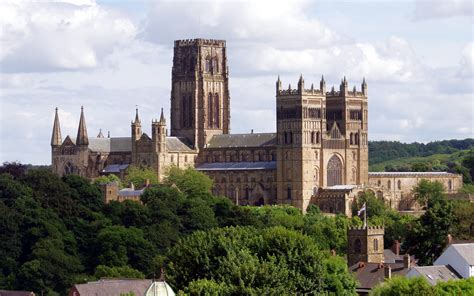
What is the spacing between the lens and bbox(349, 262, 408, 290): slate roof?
4584 inches

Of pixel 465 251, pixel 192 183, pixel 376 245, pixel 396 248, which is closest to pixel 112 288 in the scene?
pixel 465 251

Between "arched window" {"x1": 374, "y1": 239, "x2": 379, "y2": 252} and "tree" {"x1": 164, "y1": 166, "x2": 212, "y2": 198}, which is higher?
"tree" {"x1": 164, "y1": 166, "x2": 212, "y2": 198}

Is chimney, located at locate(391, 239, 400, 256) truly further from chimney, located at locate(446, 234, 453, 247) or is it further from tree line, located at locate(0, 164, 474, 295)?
chimney, located at locate(446, 234, 453, 247)

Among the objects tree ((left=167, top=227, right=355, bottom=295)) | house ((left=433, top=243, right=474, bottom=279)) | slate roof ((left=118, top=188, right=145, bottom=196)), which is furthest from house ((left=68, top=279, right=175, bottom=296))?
slate roof ((left=118, top=188, right=145, bottom=196))

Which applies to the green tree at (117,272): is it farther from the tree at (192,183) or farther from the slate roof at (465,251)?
the tree at (192,183)

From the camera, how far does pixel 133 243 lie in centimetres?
13812

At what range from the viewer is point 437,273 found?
4439 inches

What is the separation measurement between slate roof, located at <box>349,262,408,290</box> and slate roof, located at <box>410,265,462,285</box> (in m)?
2.54

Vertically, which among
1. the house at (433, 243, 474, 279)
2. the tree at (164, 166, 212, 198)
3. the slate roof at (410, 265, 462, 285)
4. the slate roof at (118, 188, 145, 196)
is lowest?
the slate roof at (410, 265, 462, 285)

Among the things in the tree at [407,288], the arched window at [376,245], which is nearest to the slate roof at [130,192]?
the arched window at [376,245]

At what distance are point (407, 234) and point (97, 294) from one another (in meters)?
A: 43.2

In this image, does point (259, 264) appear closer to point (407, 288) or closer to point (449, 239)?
→ point (407, 288)

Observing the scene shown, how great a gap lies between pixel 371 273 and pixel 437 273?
704 cm

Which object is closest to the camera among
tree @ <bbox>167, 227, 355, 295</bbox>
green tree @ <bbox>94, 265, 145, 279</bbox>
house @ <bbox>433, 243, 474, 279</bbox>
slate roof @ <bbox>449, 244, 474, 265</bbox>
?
tree @ <bbox>167, 227, 355, 295</bbox>
